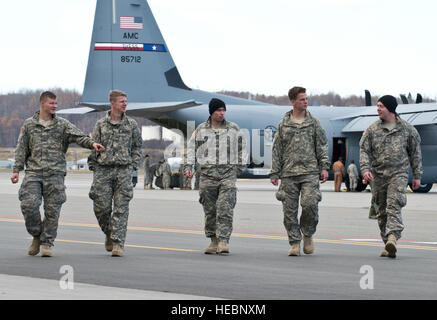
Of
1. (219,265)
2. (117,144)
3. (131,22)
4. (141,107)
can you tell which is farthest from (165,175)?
(219,265)

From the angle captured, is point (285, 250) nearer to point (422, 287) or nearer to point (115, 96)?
point (115, 96)

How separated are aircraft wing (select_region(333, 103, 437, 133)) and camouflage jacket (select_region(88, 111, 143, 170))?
22.4 m

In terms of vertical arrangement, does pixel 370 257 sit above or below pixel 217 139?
below

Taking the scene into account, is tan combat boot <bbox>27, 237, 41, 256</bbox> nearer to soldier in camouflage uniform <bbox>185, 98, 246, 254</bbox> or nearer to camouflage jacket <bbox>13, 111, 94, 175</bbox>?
camouflage jacket <bbox>13, 111, 94, 175</bbox>

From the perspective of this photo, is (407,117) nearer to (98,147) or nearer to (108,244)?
(108,244)

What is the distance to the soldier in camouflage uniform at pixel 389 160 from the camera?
11.2 metres

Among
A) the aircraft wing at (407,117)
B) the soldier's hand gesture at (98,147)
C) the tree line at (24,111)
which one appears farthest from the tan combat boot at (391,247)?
the tree line at (24,111)

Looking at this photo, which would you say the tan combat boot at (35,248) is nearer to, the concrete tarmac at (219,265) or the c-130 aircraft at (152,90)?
the concrete tarmac at (219,265)

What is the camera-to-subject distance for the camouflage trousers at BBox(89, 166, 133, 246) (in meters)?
11.1

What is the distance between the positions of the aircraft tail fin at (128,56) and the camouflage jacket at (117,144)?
74.5 feet

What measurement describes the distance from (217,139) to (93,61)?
75.7 feet

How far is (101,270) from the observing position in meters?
9.41

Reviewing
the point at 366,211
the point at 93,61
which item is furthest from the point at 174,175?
the point at 366,211

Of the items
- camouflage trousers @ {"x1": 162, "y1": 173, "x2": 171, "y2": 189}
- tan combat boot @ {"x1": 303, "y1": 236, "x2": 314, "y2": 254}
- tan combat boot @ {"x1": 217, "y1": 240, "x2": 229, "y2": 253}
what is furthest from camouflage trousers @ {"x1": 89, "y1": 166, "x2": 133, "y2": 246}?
camouflage trousers @ {"x1": 162, "y1": 173, "x2": 171, "y2": 189}
